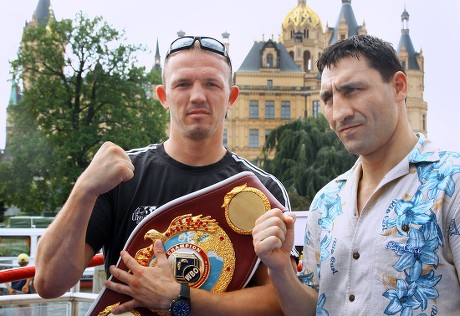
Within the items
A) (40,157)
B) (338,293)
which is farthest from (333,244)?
(40,157)

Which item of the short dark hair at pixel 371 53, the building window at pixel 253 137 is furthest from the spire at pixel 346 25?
the short dark hair at pixel 371 53

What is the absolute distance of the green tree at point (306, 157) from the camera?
28.1 m

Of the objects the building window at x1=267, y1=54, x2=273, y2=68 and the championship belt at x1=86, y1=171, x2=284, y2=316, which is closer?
the championship belt at x1=86, y1=171, x2=284, y2=316

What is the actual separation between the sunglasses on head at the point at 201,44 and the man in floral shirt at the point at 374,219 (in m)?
0.34

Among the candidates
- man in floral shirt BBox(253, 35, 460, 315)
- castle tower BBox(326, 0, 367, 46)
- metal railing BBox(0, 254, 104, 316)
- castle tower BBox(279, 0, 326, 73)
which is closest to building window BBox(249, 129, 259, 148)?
castle tower BBox(279, 0, 326, 73)

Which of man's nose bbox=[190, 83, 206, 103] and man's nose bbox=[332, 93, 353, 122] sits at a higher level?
man's nose bbox=[190, 83, 206, 103]

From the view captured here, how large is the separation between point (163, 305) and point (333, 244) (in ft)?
1.72

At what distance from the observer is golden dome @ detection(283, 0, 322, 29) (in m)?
70.6

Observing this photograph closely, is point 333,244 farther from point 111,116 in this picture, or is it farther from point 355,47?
point 111,116

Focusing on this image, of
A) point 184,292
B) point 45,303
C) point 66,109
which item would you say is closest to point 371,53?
point 184,292

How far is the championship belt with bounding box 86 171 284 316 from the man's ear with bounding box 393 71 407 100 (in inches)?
18.8

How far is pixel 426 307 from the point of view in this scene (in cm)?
169

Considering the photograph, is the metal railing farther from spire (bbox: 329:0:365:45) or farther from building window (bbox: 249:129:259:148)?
spire (bbox: 329:0:365:45)

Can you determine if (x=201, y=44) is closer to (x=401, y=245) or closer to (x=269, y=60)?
(x=401, y=245)
